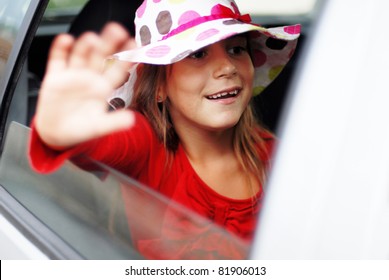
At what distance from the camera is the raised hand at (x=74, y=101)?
1112 millimetres

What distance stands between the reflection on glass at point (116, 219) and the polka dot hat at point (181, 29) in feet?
0.93

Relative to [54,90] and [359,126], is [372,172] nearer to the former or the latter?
[359,126]

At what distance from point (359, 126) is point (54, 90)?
1.67 feet

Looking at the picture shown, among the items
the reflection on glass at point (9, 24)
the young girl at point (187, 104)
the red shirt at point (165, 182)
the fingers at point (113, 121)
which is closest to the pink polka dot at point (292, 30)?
the young girl at point (187, 104)

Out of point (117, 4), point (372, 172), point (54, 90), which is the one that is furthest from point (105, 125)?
point (117, 4)

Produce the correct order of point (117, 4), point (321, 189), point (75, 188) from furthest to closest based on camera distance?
1. point (117, 4)
2. point (75, 188)
3. point (321, 189)

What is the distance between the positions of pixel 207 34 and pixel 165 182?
363 mm

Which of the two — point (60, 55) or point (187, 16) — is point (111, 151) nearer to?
point (60, 55)

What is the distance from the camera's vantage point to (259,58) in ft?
6.21

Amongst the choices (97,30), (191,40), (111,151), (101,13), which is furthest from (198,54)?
(101,13)

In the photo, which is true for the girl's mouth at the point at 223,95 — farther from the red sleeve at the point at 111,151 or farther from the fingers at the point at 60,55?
the fingers at the point at 60,55

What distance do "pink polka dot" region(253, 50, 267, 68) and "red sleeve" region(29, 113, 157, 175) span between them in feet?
1.36

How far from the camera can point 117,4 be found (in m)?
2.72

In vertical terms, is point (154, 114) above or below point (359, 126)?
below
